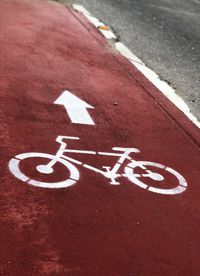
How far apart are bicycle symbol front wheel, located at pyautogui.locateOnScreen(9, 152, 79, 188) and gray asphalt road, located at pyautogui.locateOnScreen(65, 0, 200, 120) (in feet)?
9.94

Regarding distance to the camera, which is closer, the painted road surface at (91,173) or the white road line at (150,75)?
the painted road surface at (91,173)

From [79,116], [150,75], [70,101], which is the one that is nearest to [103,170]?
[79,116]

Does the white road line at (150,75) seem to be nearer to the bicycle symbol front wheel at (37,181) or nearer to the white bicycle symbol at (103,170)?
the white bicycle symbol at (103,170)

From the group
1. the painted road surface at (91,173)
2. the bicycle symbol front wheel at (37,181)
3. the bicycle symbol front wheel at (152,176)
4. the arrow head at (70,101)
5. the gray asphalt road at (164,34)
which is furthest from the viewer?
the gray asphalt road at (164,34)

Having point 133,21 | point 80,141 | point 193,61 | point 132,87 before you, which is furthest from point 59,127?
point 133,21

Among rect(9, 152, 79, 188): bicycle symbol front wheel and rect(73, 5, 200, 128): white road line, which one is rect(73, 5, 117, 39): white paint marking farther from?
rect(9, 152, 79, 188): bicycle symbol front wheel

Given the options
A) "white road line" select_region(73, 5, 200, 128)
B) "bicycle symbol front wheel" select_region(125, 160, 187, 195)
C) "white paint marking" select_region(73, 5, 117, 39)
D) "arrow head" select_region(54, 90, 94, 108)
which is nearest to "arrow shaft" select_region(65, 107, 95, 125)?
"arrow head" select_region(54, 90, 94, 108)

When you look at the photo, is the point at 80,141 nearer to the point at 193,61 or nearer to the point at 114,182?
the point at 114,182

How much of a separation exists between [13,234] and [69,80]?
4031mm

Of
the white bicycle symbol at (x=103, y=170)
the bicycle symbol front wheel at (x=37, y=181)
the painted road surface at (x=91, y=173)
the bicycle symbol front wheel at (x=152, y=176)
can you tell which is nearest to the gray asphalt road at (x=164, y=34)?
the painted road surface at (x=91, y=173)

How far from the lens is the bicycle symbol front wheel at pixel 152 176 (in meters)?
4.59

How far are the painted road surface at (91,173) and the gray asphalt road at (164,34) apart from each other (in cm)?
123

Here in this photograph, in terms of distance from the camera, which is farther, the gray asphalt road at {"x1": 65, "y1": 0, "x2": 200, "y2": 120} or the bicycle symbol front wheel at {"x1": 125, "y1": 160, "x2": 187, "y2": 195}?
the gray asphalt road at {"x1": 65, "y1": 0, "x2": 200, "y2": 120}

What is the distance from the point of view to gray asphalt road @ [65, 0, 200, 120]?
8789 millimetres
